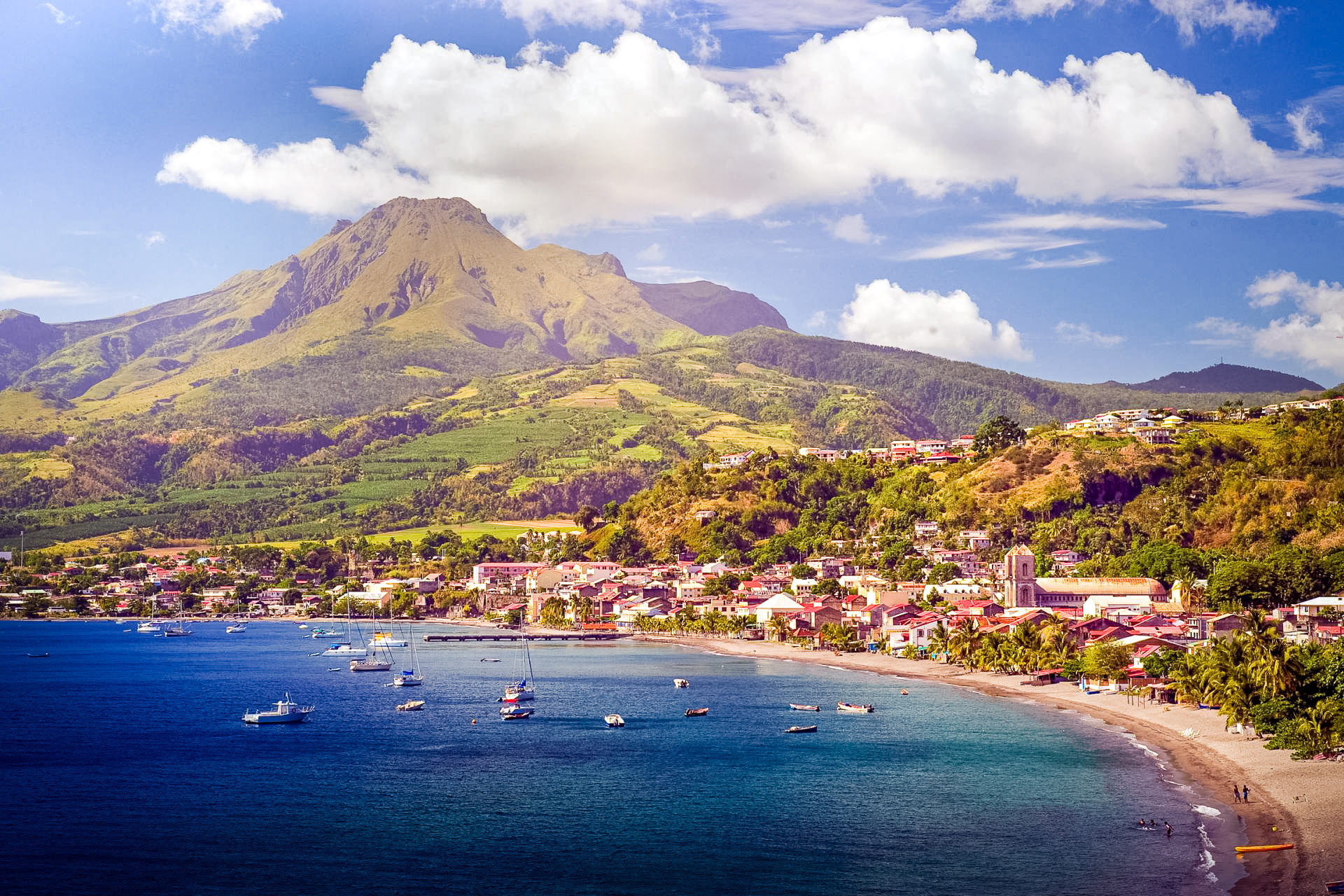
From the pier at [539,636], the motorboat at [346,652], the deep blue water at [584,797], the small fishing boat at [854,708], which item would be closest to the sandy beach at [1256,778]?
the deep blue water at [584,797]

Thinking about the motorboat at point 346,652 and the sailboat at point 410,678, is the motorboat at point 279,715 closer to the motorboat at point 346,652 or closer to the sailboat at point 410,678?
the sailboat at point 410,678

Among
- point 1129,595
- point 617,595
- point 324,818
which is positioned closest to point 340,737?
point 324,818

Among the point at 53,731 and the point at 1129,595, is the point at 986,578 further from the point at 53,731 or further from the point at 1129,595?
the point at 53,731

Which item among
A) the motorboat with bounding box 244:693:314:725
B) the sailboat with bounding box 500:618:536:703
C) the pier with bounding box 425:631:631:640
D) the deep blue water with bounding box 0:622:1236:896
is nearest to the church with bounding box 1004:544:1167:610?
the deep blue water with bounding box 0:622:1236:896

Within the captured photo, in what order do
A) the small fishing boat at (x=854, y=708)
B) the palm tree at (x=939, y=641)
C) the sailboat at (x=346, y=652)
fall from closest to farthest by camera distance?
the small fishing boat at (x=854, y=708) < the palm tree at (x=939, y=641) < the sailboat at (x=346, y=652)

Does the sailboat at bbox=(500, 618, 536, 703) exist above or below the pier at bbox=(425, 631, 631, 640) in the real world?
below

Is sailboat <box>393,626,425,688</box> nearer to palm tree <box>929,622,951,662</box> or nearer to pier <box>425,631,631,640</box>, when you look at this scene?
pier <box>425,631,631,640</box>

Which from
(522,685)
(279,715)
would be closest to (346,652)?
(522,685)
